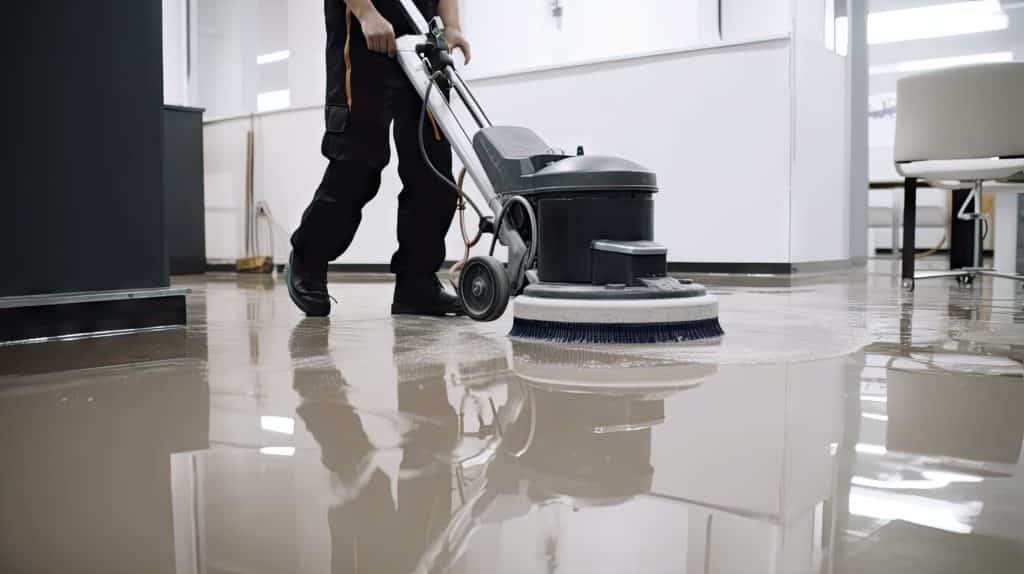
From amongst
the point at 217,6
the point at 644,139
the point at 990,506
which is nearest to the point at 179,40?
the point at 217,6

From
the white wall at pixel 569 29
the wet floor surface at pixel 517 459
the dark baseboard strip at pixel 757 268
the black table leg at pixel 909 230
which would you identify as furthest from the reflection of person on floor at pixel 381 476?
the white wall at pixel 569 29

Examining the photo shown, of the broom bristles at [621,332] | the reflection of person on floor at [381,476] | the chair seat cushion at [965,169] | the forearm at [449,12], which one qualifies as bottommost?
the reflection of person on floor at [381,476]

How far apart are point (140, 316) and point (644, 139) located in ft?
9.44

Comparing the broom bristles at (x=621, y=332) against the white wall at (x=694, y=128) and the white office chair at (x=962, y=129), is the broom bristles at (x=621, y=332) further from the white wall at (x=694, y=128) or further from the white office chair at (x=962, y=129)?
the white wall at (x=694, y=128)

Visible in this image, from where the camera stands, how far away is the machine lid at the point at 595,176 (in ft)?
5.58

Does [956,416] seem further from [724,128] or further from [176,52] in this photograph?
[176,52]

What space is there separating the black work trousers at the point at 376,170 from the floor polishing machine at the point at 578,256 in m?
0.45

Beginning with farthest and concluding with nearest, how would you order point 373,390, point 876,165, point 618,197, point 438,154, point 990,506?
point 876,165
point 438,154
point 618,197
point 373,390
point 990,506

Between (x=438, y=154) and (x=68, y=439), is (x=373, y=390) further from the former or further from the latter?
(x=438, y=154)

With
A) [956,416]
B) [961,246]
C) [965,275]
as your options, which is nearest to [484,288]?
[956,416]

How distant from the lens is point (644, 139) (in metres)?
4.39

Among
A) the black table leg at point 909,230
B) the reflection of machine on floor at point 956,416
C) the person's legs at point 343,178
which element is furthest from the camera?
the black table leg at point 909,230

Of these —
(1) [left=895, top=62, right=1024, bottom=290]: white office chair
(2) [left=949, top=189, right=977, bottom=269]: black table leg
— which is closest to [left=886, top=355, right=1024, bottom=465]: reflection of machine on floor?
(1) [left=895, top=62, right=1024, bottom=290]: white office chair

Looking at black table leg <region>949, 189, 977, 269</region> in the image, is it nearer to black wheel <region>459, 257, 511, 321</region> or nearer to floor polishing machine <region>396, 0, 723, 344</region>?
floor polishing machine <region>396, 0, 723, 344</region>
